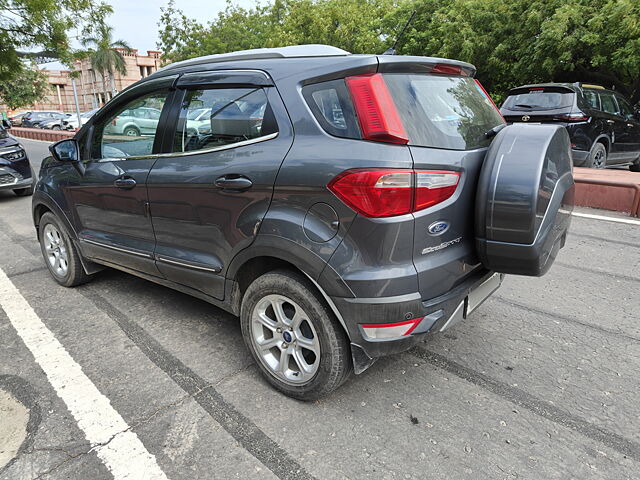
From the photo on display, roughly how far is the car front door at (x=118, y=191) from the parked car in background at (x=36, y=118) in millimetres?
40418

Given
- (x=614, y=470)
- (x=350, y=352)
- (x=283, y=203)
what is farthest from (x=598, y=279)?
(x=283, y=203)

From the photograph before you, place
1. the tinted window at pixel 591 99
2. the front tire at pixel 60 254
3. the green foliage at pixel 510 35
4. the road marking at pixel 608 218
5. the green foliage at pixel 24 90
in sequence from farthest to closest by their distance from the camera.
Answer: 1. the green foliage at pixel 24 90
2. the green foliage at pixel 510 35
3. the tinted window at pixel 591 99
4. the road marking at pixel 608 218
5. the front tire at pixel 60 254

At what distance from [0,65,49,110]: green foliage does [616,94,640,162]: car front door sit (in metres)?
59.9

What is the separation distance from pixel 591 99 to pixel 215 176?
8477mm

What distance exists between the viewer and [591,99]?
8562 millimetres

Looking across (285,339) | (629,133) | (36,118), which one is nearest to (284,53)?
(285,339)

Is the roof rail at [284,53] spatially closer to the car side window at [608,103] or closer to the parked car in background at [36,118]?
the car side window at [608,103]

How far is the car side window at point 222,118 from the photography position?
2.50m

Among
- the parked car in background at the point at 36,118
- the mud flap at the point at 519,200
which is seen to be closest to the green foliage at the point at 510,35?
the mud flap at the point at 519,200

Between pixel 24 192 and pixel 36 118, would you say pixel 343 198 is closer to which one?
pixel 24 192

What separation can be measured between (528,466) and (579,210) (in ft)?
18.1

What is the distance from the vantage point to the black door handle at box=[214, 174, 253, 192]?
96.7 inches

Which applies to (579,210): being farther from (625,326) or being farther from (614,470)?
(614,470)

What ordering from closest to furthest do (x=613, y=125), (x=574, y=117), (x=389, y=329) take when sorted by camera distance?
(x=389, y=329), (x=574, y=117), (x=613, y=125)
